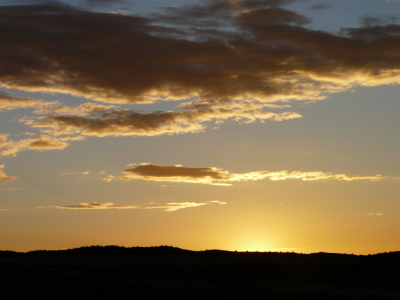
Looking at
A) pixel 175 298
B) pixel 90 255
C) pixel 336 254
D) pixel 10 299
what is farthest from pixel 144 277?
pixel 336 254

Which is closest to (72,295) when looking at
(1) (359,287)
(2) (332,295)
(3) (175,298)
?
(3) (175,298)

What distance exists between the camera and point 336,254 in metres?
86.9

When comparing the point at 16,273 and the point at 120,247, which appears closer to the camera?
the point at 16,273

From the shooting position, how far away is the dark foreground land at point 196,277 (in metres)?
36.0

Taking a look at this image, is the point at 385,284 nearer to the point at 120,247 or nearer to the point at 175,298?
the point at 175,298

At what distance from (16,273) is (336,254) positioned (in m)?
57.4

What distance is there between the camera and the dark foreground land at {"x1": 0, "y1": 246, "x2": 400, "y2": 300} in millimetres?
36000

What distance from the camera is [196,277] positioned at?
Result: 54.9 m

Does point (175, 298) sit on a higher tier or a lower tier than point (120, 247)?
lower

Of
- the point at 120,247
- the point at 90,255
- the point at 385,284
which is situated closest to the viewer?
the point at 385,284

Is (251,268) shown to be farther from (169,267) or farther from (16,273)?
(16,273)

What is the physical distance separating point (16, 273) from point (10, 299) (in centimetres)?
1499

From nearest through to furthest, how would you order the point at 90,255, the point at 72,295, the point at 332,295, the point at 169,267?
1. the point at 72,295
2. the point at 332,295
3. the point at 169,267
4. the point at 90,255

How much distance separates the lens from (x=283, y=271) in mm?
64438
